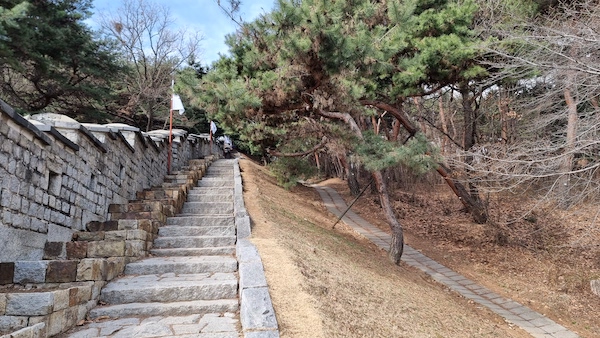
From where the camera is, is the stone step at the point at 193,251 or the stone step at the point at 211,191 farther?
the stone step at the point at 211,191

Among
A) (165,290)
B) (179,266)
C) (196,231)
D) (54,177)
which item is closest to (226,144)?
(196,231)

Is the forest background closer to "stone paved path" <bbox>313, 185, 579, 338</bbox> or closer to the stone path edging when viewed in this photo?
"stone paved path" <bbox>313, 185, 579, 338</bbox>

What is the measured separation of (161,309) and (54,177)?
2256 mm

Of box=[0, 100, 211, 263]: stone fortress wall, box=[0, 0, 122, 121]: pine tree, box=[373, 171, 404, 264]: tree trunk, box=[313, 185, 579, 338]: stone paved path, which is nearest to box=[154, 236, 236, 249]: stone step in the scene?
box=[0, 100, 211, 263]: stone fortress wall

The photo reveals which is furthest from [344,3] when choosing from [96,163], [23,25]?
[23,25]

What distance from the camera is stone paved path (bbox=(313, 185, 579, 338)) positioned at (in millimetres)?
5957

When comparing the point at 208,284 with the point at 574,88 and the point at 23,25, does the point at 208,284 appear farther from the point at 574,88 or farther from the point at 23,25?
the point at 23,25

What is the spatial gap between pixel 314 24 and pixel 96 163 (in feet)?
13.5

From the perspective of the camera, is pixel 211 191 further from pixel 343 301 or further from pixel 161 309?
pixel 343 301

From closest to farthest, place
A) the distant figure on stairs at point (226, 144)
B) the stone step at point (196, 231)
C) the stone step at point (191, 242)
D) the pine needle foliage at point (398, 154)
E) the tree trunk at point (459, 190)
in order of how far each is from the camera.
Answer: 1. the stone step at point (191, 242)
2. the stone step at point (196, 231)
3. the pine needle foliage at point (398, 154)
4. the tree trunk at point (459, 190)
5. the distant figure on stairs at point (226, 144)

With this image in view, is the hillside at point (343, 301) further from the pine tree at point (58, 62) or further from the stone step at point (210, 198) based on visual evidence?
the pine tree at point (58, 62)

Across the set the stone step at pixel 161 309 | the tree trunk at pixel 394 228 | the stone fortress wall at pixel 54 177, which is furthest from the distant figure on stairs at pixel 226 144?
the stone step at pixel 161 309

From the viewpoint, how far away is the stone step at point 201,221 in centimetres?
628

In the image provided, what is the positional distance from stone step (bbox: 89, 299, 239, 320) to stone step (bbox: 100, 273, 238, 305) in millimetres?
106
